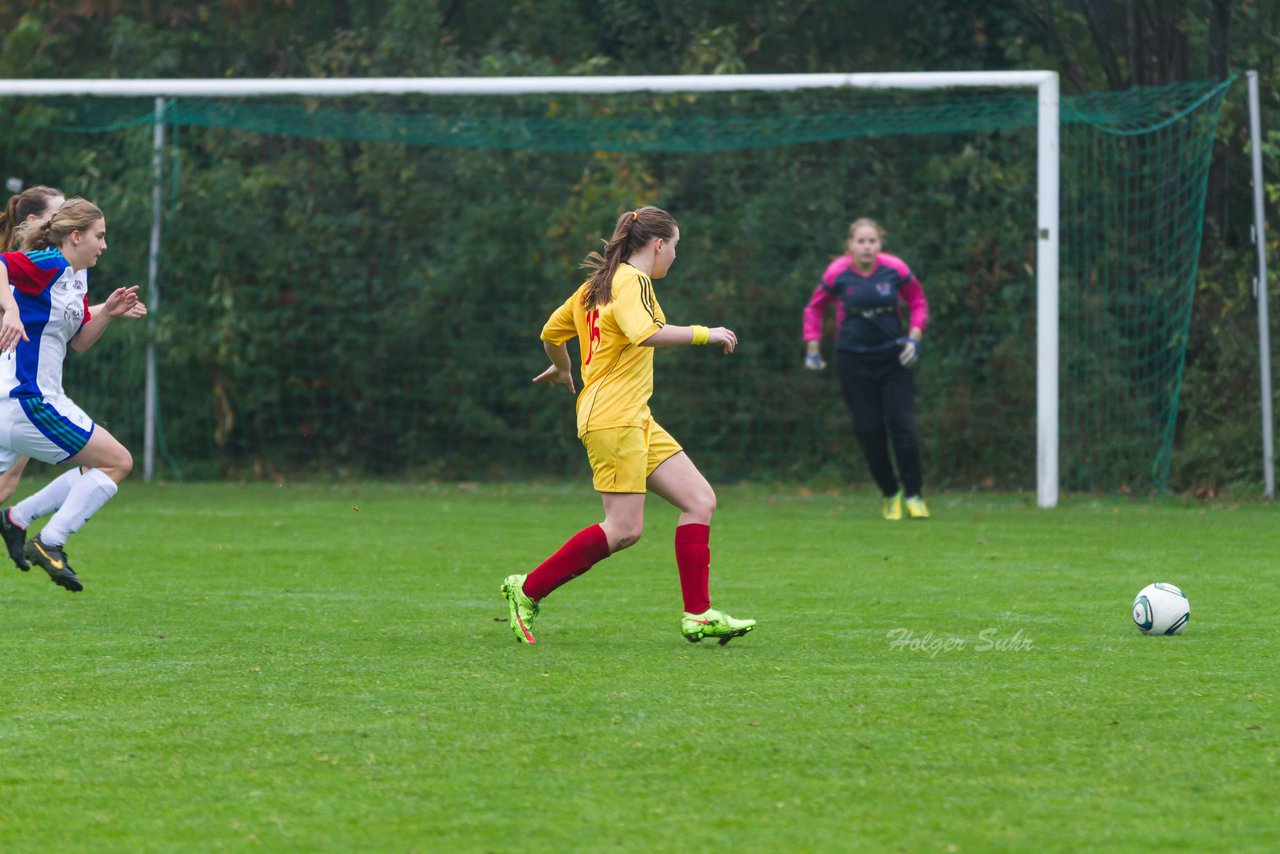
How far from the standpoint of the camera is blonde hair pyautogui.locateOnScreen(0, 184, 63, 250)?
754cm

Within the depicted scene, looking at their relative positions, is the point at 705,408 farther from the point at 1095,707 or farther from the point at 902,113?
the point at 1095,707

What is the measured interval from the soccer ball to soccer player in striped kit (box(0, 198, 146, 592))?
4.13 metres

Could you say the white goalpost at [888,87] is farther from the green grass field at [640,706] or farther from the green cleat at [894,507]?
the green grass field at [640,706]

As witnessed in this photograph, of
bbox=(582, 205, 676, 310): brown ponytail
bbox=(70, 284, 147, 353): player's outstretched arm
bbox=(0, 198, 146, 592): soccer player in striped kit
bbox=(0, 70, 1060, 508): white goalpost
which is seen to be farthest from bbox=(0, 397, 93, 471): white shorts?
bbox=(0, 70, 1060, 508): white goalpost

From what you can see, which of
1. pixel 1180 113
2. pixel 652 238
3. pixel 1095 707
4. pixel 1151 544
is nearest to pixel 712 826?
pixel 1095 707

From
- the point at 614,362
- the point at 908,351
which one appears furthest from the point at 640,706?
the point at 908,351

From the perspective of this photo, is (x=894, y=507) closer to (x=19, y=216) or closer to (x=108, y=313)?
(x=108, y=313)

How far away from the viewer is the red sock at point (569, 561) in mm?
6520

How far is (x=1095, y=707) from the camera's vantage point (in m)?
5.11

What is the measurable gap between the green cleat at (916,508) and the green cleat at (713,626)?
5.67 m

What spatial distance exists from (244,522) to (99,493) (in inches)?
160

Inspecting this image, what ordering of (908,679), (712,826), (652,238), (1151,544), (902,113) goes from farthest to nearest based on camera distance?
(902,113)
(1151,544)
(652,238)
(908,679)
(712,826)

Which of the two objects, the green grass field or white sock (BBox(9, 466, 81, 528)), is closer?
the green grass field

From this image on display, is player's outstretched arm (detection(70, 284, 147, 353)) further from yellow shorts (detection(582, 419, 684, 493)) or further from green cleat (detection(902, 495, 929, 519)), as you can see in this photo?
green cleat (detection(902, 495, 929, 519))
